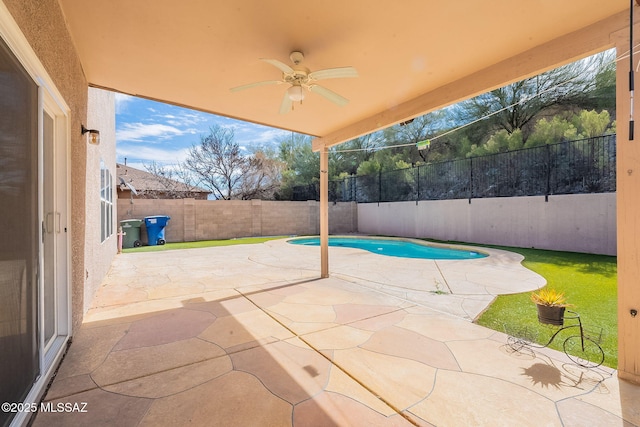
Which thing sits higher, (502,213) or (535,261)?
(502,213)

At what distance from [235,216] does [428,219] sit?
329 inches

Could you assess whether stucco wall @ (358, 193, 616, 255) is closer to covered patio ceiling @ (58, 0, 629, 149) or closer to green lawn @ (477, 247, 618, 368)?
green lawn @ (477, 247, 618, 368)

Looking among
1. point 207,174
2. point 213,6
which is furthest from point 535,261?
A: point 207,174

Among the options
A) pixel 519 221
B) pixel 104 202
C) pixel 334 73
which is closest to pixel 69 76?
pixel 334 73

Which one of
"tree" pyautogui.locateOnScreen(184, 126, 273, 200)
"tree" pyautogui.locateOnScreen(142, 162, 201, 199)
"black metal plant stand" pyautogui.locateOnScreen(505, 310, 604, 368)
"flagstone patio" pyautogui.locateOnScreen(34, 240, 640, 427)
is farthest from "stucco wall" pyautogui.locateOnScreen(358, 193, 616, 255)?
"tree" pyautogui.locateOnScreen(142, 162, 201, 199)

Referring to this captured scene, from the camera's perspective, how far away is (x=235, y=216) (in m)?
12.9

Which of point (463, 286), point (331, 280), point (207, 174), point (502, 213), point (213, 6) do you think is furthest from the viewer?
point (207, 174)

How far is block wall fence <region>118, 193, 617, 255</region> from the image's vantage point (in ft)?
25.9

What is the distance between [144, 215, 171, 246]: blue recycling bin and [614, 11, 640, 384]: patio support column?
11.5 metres

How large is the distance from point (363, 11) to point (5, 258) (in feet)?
8.78

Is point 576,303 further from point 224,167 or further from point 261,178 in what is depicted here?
point 224,167

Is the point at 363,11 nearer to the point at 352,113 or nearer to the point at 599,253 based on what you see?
the point at 352,113

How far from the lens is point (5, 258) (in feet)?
4.60

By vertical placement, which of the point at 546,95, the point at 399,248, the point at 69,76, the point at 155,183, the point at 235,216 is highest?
the point at 546,95
